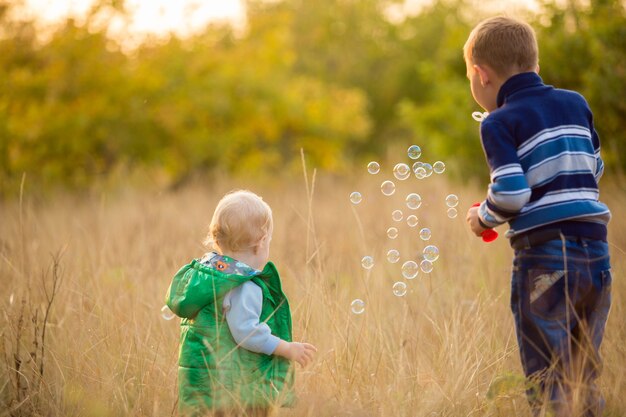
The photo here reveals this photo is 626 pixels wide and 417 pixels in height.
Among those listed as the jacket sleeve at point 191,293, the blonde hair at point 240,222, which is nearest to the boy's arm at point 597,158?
the blonde hair at point 240,222

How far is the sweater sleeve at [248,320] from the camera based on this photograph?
2904 mm

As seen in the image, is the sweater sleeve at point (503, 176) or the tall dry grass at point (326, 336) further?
the tall dry grass at point (326, 336)

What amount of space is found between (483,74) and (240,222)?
3.92 feet

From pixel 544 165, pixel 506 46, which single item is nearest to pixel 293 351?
pixel 544 165

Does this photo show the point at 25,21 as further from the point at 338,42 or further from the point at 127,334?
the point at 338,42

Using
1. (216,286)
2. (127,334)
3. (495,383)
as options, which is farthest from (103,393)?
(495,383)

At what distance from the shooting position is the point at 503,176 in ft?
9.13

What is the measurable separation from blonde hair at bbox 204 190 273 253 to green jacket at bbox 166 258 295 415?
14 cm

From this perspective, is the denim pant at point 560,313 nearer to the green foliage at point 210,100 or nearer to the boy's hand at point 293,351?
the boy's hand at point 293,351

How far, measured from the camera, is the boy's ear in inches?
120

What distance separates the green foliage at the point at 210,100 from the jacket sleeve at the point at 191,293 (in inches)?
261

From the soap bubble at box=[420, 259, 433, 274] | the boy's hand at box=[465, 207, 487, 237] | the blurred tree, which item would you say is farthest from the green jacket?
the blurred tree

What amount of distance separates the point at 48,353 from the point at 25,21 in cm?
841

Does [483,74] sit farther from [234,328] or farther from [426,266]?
[234,328]
